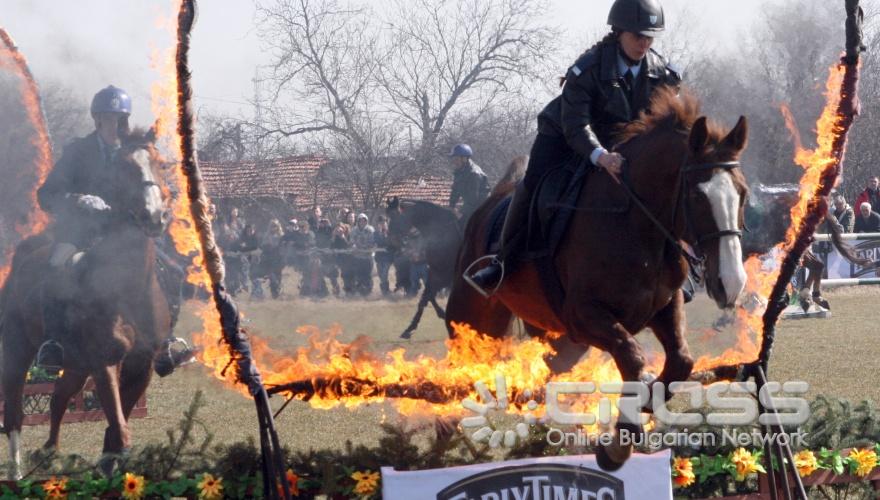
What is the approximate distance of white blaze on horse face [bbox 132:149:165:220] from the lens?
7055 mm

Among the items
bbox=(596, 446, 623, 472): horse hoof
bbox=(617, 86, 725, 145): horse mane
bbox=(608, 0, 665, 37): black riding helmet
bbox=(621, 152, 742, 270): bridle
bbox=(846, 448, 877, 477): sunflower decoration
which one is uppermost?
bbox=(608, 0, 665, 37): black riding helmet

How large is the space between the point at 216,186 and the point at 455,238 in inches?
265

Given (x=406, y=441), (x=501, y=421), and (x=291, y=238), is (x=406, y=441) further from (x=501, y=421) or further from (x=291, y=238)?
(x=291, y=238)

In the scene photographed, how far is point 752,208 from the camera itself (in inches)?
573

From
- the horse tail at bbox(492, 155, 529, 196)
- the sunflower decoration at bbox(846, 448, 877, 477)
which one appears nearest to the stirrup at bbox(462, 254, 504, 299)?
the horse tail at bbox(492, 155, 529, 196)

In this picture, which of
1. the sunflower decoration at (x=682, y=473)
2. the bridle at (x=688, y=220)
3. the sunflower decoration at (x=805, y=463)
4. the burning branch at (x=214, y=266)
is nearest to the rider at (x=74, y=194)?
the burning branch at (x=214, y=266)

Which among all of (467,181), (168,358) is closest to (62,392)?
(168,358)

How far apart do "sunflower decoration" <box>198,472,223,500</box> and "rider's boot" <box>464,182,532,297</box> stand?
2.06 m

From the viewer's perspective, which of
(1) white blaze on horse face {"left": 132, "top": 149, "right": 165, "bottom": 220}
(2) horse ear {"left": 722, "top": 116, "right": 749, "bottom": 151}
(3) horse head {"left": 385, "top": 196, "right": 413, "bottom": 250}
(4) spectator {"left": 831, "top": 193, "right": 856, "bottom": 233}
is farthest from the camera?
(4) spectator {"left": 831, "top": 193, "right": 856, "bottom": 233}

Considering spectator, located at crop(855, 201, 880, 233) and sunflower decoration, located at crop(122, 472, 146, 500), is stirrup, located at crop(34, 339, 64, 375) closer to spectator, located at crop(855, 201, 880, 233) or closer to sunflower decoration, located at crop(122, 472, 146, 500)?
sunflower decoration, located at crop(122, 472, 146, 500)

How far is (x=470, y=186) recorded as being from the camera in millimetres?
14078

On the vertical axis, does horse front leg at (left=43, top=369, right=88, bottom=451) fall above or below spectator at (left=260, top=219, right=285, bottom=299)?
below

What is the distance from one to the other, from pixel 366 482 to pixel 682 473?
1.78 m

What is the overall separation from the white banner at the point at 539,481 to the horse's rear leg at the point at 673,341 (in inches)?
17.3
